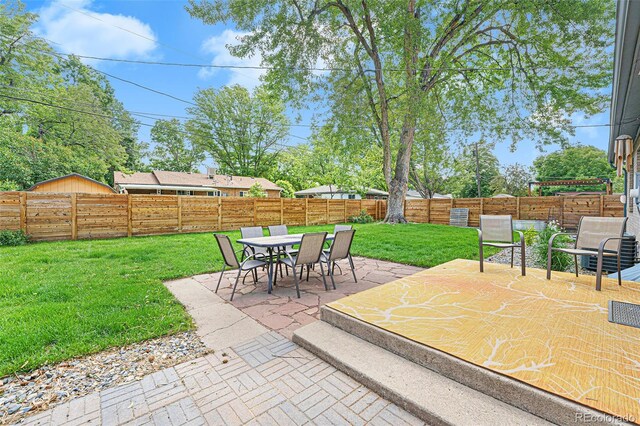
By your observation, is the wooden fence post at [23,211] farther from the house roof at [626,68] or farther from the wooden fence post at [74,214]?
the house roof at [626,68]

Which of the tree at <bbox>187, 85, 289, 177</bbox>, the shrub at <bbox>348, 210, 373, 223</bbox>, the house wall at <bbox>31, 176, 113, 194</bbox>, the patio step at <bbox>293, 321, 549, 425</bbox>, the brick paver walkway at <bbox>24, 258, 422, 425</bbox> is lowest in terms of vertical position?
the brick paver walkway at <bbox>24, 258, 422, 425</bbox>

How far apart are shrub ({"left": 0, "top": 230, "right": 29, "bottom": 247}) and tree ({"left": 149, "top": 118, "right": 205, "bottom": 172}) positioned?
80.1ft

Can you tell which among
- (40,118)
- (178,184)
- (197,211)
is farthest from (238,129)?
(197,211)

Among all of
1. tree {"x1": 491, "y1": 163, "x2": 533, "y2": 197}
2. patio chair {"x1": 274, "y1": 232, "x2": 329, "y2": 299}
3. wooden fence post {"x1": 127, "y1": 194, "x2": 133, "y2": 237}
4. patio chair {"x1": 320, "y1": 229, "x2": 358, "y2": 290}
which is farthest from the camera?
tree {"x1": 491, "y1": 163, "x2": 533, "y2": 197}

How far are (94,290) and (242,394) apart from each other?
3.44m

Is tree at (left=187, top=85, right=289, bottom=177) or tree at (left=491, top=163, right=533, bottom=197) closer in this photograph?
tree at (left=187, top=85, right=289, bottom=177)

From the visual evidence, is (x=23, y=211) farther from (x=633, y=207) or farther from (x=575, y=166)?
(x=575, y=166)

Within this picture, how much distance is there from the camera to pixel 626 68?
110 inches

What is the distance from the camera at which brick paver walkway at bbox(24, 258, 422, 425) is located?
1626 millimetres

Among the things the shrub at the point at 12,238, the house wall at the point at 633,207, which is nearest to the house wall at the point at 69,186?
the shrub at the point at 12,238

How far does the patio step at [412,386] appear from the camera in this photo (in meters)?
1.48

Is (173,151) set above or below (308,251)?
above

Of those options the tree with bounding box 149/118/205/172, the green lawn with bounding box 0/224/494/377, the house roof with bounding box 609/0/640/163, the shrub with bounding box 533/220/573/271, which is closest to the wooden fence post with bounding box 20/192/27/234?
the green lawn with bounding box 0/224/494/377

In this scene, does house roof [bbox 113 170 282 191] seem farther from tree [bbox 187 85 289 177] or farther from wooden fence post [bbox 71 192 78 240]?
wooden fence post [bbox 71 192 78 240]
